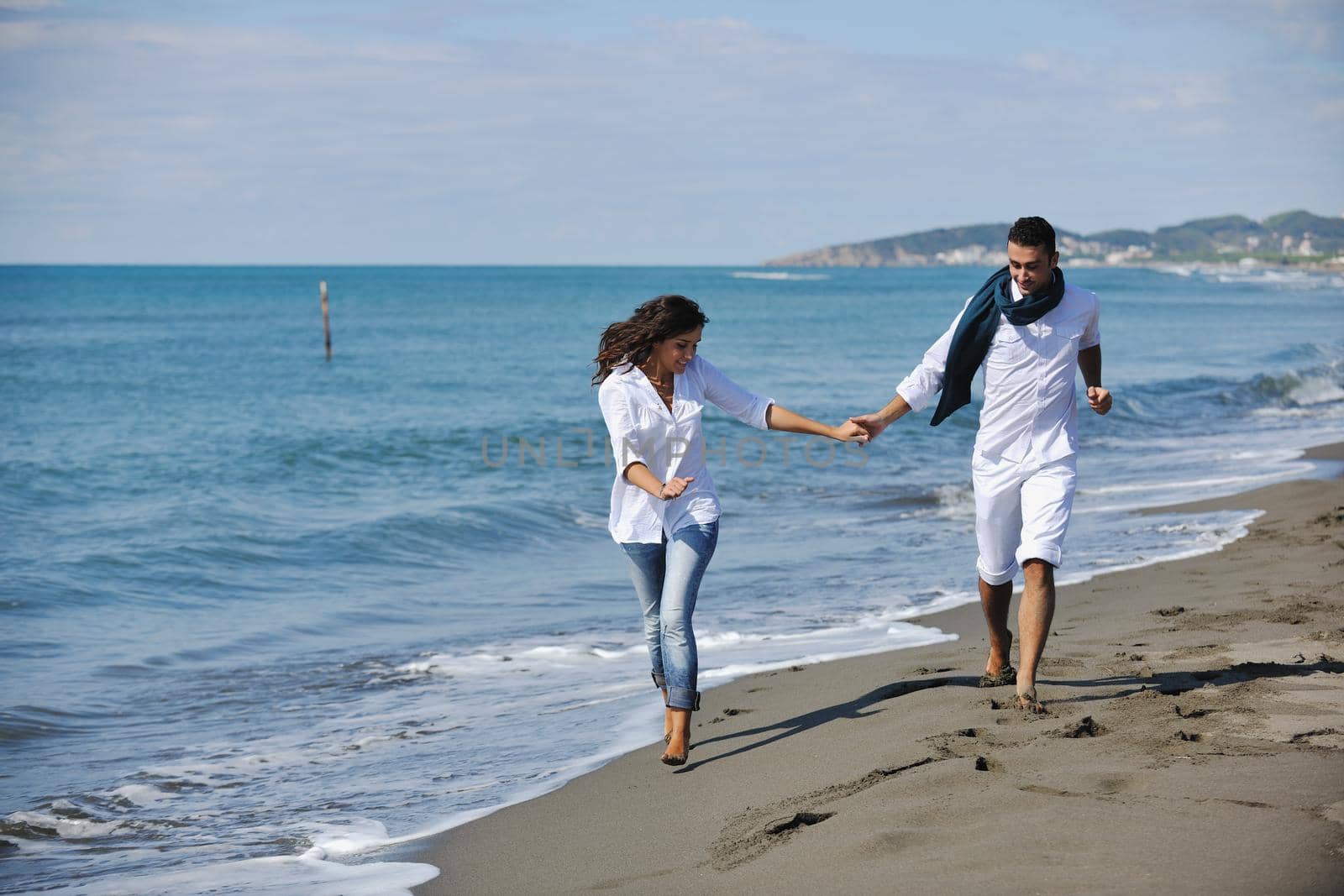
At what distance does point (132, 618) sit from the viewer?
10391 millimetres

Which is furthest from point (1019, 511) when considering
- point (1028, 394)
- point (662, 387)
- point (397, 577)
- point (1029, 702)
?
point (397, 577)

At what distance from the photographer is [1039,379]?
5.18 m

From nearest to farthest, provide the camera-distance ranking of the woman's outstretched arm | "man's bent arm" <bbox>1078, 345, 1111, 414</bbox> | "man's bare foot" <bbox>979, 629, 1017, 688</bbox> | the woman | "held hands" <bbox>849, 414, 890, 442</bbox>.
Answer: the woman
"man's bent arm" <bbox>1078, 345, 1111, 414</bbox>
the woman's outstretched arm
"man's bare foot" <bbox>979, 629, 1017, 688</bbox>
"held hands" <bbox>849, 414, 890, 442</bbox>

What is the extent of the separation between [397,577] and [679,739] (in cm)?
719

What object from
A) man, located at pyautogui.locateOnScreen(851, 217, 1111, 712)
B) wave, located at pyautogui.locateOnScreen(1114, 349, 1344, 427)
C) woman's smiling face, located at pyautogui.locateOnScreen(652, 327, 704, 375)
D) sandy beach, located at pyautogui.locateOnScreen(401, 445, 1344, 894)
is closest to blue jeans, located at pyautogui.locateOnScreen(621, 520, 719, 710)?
sandy beach, located at pyautogui.locateOnScreen(401, 445, 1344, 894)

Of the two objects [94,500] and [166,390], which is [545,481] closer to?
[94,500]

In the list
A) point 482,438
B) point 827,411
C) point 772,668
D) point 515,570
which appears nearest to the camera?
point 772,668

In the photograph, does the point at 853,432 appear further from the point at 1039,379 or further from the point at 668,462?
the point at 668,462

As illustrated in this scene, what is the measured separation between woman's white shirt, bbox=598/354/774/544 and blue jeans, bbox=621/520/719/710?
A: 6 cm

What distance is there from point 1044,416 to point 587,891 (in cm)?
276

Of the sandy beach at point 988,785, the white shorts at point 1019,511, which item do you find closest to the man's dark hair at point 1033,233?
the white shorts at point 1019,511

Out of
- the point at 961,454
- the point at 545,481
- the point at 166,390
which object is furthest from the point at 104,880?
the point at 166,390

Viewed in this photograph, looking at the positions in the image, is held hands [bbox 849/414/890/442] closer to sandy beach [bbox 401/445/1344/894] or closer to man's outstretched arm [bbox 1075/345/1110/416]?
man's outstretched arm [bbox 1075/345/1110/416]

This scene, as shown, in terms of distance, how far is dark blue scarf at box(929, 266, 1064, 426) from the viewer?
5.16m
